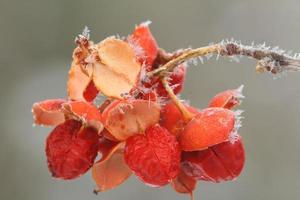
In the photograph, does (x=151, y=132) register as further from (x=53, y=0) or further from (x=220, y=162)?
(x=53, y=0)

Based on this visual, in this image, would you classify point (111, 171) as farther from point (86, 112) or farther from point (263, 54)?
point (263, 54)

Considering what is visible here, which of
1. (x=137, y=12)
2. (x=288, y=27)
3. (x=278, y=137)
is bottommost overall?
(x=278, y=137)

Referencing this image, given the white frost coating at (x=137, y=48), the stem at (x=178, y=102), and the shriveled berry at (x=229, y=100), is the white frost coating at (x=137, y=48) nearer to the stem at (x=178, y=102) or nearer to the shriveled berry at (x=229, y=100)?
the stem at (x=178, y=102)

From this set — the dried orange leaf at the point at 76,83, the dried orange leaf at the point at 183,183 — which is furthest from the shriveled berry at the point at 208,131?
the dried orange leaf at the point at 76,83

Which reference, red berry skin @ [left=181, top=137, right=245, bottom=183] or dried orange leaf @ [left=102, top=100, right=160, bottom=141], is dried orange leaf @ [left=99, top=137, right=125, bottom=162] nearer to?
dried orange leaf @ [left=102, top=100, right=160, bottom=141]

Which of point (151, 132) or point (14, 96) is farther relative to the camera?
point (14, 96)

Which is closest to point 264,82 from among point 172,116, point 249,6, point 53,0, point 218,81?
point 218,81
